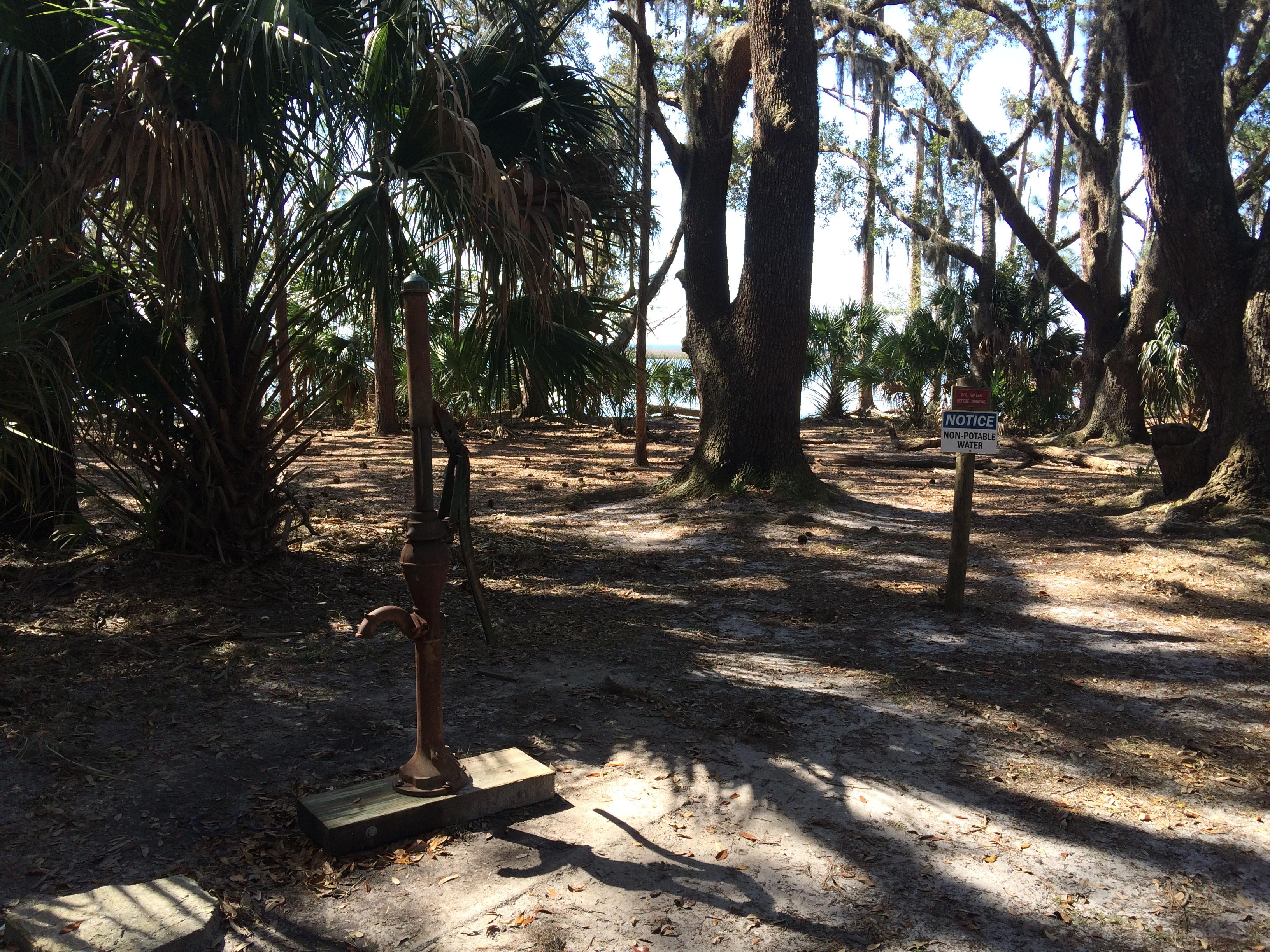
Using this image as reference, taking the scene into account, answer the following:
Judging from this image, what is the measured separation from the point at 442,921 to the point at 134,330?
14.5 feet

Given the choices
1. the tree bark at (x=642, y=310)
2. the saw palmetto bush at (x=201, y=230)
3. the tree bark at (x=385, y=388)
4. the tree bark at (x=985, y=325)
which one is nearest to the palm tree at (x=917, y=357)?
the tree bark at (x=985, y=325)

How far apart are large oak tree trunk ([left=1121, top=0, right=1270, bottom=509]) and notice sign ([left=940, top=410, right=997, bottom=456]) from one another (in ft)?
11.6

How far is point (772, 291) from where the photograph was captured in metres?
9.59

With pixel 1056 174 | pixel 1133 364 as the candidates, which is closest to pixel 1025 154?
pixel 1056 174

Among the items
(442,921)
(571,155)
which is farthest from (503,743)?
(571,155)

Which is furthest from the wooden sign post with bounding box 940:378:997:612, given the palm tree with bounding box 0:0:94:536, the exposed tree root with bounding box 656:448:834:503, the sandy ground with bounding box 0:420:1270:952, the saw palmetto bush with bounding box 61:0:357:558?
the palm tree with bounding box 0:0:94:536

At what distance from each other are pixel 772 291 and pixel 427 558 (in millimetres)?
6872

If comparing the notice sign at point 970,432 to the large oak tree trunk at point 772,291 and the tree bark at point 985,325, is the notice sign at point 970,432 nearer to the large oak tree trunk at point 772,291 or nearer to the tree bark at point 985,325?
the large oak tree trunk at point 772,291

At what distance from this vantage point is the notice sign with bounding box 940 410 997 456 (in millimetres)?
5918

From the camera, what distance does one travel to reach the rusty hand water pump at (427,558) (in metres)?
3.27

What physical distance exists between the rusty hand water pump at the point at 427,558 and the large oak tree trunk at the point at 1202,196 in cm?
718

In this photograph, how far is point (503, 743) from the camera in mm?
4184

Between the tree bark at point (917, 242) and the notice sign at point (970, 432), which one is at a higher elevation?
the tree bark at point (917, 242)

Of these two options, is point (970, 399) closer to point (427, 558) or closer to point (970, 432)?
point (970, 432)
